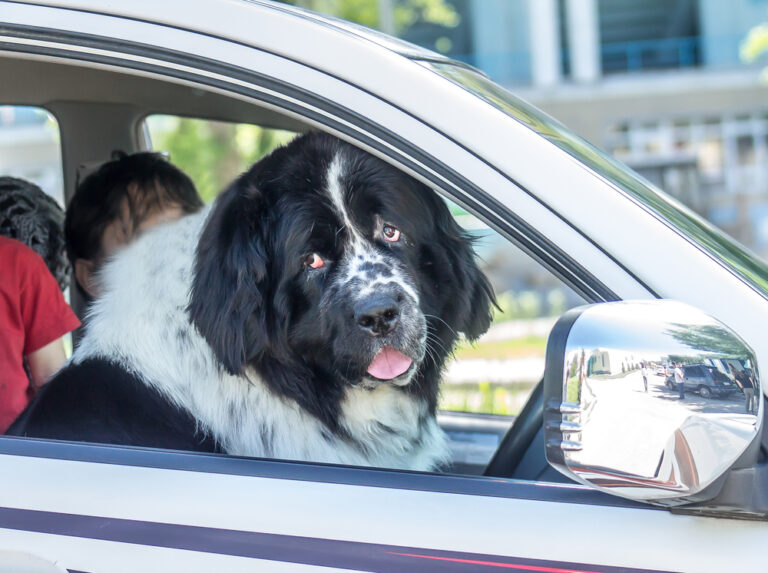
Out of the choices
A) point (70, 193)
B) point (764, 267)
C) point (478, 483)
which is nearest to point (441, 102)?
point (478, 483)

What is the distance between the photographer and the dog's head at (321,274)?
2.06 metres

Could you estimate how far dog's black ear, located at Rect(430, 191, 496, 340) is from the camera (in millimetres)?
2363

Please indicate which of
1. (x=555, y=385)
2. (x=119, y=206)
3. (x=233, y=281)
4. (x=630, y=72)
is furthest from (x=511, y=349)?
(x=630, y=72)

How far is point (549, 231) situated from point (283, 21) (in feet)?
1.93

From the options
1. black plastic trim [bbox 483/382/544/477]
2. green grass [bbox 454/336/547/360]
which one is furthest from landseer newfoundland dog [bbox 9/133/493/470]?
green grass [bbox 454/336/547/360]

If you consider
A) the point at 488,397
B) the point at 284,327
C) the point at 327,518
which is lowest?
the point at 488,397

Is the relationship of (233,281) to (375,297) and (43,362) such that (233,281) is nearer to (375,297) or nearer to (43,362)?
(375,297)

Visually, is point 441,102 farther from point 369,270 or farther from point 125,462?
point 125,462

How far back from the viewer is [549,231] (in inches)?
58.1

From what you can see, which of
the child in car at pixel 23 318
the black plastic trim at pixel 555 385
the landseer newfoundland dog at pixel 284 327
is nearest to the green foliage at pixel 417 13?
the child in car at pixel 23 318

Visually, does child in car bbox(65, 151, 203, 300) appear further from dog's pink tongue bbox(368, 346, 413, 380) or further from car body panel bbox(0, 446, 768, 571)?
car body panel bbox(0, 446, 768, 571)

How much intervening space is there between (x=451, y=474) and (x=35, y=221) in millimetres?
1913

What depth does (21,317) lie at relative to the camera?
239cm

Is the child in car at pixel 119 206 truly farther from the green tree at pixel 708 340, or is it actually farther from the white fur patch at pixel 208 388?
the green tree at pixel 708 340
